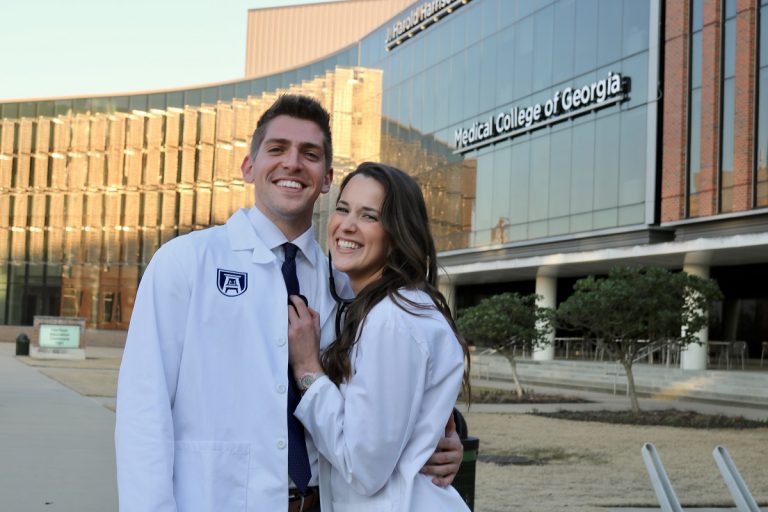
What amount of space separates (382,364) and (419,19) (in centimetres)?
4826

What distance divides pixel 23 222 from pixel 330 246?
75995 mm

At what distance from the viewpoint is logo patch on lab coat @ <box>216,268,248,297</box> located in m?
3.15

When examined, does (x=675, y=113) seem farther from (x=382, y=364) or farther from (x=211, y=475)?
(x=211, y=475)

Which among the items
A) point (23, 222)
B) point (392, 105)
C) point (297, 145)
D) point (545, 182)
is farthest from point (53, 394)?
point (23, 222)

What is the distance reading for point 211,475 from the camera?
2.99m

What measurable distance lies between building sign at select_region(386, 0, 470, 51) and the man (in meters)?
44.4

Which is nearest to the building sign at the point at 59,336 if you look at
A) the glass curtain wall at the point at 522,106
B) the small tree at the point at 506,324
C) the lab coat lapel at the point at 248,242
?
the glass curtain wall at the point at 522,106

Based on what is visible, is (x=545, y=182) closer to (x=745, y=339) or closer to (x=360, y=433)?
(x=745, y=339)

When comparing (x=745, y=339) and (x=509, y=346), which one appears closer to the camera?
(x=509, y=346)

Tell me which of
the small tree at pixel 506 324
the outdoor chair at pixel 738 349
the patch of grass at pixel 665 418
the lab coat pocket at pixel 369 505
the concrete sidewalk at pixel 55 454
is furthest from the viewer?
the outdoor chair at pixel 738 349

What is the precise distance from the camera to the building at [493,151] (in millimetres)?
31438

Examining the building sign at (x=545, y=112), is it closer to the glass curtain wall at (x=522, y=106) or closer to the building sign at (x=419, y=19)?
the glass curtain wall at (x=522, y=106)

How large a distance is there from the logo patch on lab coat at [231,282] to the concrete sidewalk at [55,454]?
5.96 meters

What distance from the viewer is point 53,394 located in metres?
20.6
